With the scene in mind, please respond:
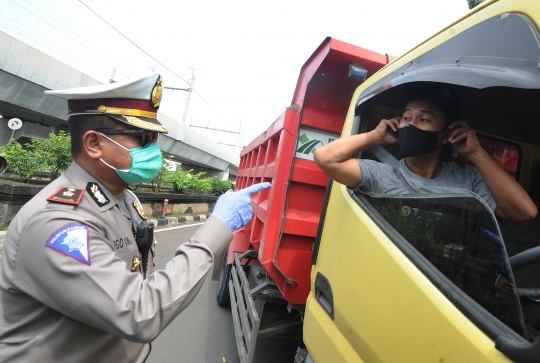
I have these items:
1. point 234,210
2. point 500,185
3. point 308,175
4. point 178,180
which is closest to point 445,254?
point 500,185

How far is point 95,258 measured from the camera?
911mm

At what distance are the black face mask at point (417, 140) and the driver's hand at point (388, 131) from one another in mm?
90

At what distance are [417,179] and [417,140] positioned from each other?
7.0 inches

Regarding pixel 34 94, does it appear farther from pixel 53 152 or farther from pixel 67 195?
pixel 67 195

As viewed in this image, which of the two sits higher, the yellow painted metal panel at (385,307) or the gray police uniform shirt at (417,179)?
the gray police uniform shirt at (417,179)

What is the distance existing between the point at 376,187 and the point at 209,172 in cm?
2962

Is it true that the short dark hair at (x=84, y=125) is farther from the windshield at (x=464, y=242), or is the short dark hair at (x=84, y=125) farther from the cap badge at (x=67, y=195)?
the windshield at (x=464, y=242)

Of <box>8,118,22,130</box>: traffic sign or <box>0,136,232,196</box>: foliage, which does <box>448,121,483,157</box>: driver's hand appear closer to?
<box>0,136,232,196</box>: foliage

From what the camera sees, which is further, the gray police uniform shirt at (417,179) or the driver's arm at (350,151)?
the driver's arm at (350,151)

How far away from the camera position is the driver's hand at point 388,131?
4.77 ft

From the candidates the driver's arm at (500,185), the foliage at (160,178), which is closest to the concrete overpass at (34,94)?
the foliage at (160,178)

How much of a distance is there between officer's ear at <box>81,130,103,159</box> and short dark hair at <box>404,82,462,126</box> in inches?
51.7

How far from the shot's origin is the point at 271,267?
2166 millimetres

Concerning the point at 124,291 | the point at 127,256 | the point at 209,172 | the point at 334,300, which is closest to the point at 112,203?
the point at 127,256
